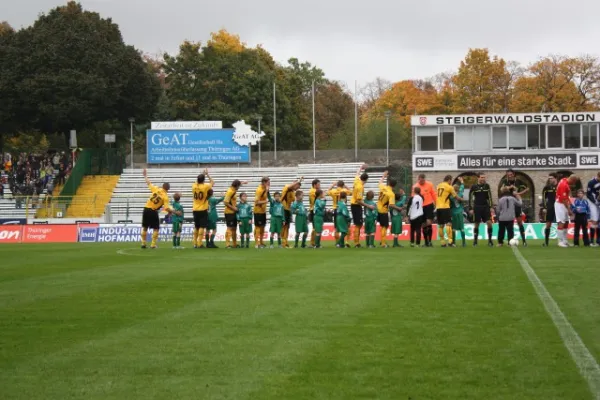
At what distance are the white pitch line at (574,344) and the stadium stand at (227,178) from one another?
A: 46.8 m

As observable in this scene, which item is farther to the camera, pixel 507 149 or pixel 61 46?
pixel 61 46

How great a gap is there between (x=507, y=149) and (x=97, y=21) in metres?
32.1

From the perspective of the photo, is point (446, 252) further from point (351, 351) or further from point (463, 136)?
point (463, 136)

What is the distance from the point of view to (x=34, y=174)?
62.6 metres

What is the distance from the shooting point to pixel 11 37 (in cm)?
7181

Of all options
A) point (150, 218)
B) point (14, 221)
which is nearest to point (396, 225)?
point (150, 218)

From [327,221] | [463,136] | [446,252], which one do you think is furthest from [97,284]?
[463,136]

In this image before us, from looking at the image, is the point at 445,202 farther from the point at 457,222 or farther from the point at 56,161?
the point at 56,161

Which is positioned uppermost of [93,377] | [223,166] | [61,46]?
[61,46]

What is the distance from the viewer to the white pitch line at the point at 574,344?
7.47 meters

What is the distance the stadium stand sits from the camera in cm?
6066

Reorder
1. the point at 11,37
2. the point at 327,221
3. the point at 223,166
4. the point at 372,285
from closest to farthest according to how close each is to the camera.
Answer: the point at 372,285 < the point at 327,221 < the point at 223,166 < the point at 11,37

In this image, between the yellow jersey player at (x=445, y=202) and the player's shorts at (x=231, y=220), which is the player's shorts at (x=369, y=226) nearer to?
Result: the yellow jersey player at (x=445, y=202)

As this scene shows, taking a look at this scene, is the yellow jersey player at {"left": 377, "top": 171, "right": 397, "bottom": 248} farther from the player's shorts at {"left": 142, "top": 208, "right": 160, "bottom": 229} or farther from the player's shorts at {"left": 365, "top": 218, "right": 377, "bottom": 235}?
the player's shorts at {"left": 142, "top": 208, "right": 160, "bottom": 229}
